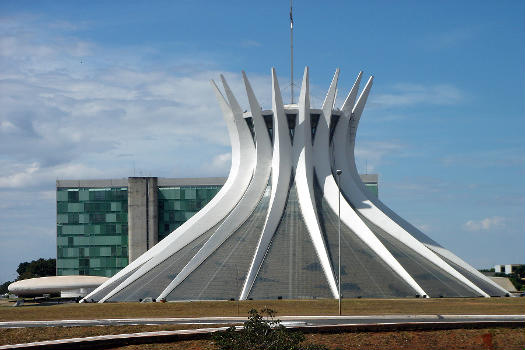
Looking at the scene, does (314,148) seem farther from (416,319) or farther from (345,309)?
(416,319)

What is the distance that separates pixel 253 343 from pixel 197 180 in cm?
6959

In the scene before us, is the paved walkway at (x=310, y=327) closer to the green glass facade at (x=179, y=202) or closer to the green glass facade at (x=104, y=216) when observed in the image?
the green glass facade at (x=179, y=202)

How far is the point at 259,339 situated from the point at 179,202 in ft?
225

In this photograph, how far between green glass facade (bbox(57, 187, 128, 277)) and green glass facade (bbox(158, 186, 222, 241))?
4.58 metres

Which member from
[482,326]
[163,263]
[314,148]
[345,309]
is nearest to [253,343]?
[482,326]

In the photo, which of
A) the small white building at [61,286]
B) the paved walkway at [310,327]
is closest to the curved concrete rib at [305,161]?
the paved walkway at [310,327]

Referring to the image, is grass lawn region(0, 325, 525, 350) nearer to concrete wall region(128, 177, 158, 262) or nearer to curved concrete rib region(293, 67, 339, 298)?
curved concrete rib region(293, 67, 339, 298)

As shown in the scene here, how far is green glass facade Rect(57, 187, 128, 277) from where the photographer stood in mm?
101438

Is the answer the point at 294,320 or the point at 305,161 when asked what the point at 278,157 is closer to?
the point at 305,161

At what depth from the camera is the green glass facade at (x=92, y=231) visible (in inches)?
3994

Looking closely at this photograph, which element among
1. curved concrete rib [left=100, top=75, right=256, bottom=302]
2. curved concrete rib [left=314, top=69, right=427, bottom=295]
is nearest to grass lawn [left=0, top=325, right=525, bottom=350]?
curved concrete rib [left=314, top=69, right=427, bottom=295]

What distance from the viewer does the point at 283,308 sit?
52.2 meters

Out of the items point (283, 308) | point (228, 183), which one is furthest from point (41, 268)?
point (283, 308)

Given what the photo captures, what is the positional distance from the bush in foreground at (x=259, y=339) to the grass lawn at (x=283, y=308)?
14.9 metres
